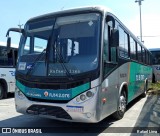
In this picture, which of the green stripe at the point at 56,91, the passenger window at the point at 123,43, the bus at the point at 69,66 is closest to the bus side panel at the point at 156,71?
the passenger window at the point at 123,43

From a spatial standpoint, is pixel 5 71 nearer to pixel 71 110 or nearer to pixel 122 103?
pixel 122 103

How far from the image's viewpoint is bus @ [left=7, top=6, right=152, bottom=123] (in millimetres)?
6270

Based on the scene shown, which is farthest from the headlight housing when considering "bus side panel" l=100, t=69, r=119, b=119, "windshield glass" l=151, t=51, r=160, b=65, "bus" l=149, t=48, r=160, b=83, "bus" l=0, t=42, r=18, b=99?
"windshield glass" l=151, t=51, r=160, b=65

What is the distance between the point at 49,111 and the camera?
652cm

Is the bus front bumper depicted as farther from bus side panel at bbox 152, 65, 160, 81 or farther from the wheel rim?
bus side panel at bbox 152, 65, 160, 81

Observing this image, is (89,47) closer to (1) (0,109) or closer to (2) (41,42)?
(2) (41,42)

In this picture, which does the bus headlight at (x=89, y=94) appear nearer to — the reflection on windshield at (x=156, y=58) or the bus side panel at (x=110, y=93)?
the bus side panel at (x=110, y=93)

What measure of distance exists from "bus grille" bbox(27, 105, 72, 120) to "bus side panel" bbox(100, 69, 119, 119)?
0.92 metres

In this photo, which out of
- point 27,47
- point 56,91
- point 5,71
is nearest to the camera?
point 56,91

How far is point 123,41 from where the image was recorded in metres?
9.02

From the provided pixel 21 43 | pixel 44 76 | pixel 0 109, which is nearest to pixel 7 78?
pixel 0 109

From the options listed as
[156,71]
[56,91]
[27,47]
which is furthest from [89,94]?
[156,71]

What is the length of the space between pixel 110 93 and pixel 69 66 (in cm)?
139

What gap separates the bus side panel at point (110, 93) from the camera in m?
6.62
